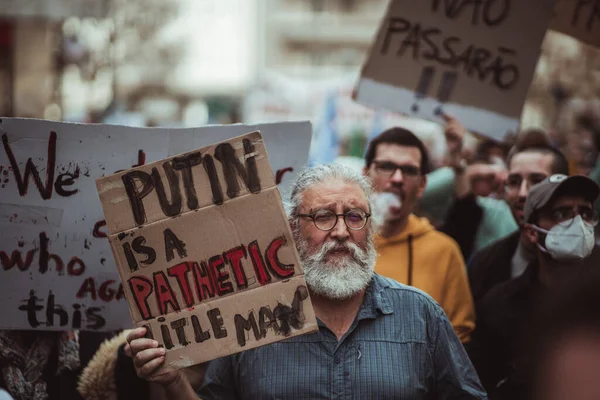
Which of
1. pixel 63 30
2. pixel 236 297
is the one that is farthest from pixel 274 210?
pixel 63 30

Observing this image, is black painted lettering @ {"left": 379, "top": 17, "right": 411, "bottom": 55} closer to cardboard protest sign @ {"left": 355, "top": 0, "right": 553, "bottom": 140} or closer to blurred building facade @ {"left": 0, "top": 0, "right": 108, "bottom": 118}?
cardboard protest sign @ {"left": 355, "top": 0, "right": 553, "bottom": 140}

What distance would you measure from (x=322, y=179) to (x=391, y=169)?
138 cm

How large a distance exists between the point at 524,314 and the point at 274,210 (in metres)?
1.46

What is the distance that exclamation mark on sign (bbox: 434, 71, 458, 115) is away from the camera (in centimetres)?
488

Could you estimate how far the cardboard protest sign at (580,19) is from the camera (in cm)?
486

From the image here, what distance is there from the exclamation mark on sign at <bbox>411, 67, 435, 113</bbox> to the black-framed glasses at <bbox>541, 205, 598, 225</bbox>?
1468 mm

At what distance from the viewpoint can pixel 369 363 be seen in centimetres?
283

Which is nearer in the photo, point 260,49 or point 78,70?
point 78,70

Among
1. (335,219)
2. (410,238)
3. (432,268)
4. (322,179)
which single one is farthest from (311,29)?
(335,219)

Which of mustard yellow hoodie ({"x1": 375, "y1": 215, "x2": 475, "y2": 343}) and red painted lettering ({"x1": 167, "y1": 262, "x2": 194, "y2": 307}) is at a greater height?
red painted lettering ({"x1": 167, "y1": 262, "x2": 194, "y2": 307})

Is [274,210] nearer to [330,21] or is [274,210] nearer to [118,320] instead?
[118,320]

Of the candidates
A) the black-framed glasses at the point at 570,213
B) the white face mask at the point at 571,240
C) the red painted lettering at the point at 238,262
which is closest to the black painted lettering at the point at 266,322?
the red painted lettering at the point at 238,262

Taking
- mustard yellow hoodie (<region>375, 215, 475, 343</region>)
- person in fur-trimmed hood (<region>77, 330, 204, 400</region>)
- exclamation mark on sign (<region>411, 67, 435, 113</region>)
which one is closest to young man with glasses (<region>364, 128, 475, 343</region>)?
mustard yellow hoodie (<region>375, 215, 475, 343</region>)

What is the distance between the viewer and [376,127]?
1161 centimetres
